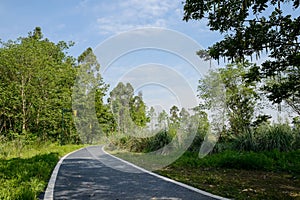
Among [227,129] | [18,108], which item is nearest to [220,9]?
[227,129]

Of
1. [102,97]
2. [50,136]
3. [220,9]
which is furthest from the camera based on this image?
[102,97]

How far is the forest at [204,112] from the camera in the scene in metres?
5.53

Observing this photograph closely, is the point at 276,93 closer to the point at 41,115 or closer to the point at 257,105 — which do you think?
the point at 257,105

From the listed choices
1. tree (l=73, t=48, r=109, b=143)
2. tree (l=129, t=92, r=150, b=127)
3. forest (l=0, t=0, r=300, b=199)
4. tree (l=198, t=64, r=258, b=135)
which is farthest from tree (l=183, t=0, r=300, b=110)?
tree (l=73, t=48, r=109, b=143)

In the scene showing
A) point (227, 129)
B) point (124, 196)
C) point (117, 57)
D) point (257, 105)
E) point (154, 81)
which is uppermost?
point (117, 57)

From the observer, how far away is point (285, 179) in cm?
598

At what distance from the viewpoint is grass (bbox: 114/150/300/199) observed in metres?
4.78

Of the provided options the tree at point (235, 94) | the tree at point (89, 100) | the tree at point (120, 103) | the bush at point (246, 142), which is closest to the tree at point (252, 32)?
the bush at point (246, 142)

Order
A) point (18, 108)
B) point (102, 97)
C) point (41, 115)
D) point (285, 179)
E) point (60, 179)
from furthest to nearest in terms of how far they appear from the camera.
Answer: point (102, 97), point (41, 115), point (18, 108), point (60, 179), point (285, 179)

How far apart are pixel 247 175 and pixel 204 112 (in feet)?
34.0

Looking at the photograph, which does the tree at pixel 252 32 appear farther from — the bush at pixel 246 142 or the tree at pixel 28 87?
the tree at pixel 28 87

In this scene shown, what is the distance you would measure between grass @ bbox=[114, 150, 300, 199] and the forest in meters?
0.02

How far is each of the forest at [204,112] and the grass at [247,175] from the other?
0.02 metres

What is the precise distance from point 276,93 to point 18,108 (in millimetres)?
22802
